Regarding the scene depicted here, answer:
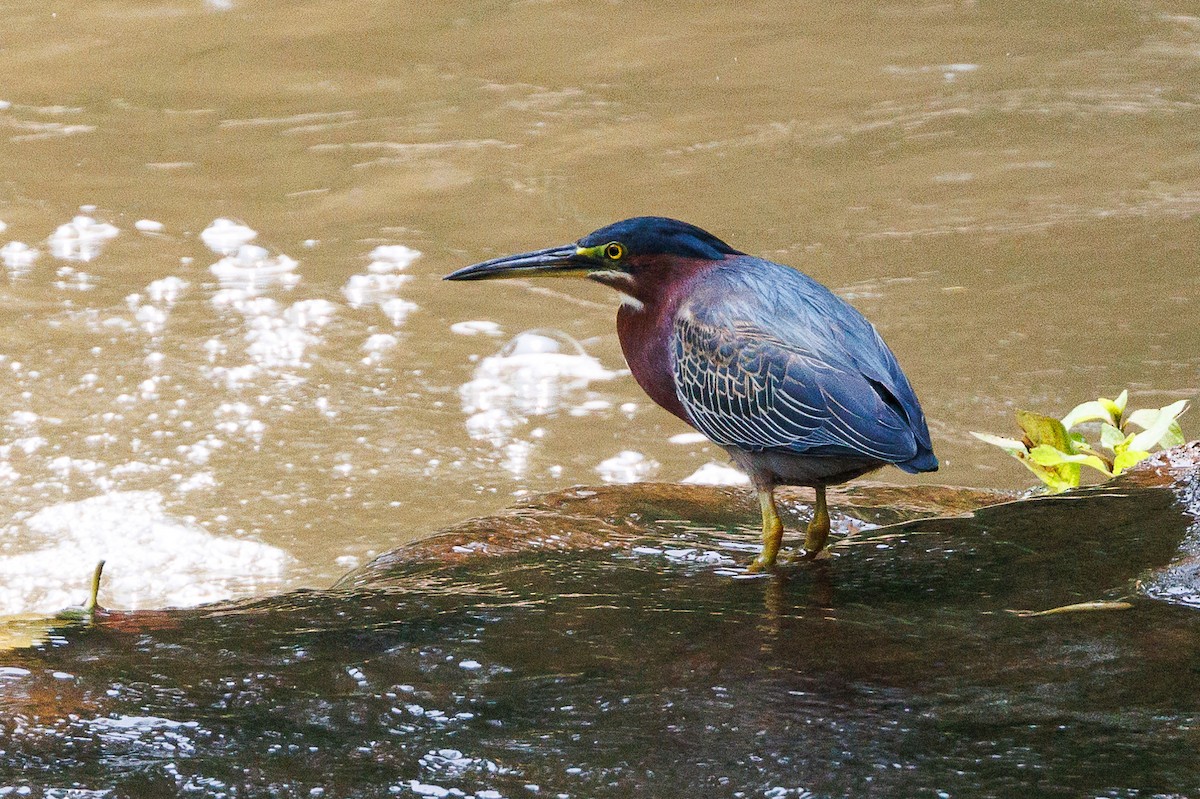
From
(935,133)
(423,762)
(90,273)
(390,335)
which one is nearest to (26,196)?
(90,273)

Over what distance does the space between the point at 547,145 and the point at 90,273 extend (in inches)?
129

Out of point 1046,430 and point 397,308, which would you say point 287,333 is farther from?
point 1046,430

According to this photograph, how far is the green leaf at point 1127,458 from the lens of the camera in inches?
170

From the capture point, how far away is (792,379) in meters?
3.52

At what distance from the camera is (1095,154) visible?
9.00m

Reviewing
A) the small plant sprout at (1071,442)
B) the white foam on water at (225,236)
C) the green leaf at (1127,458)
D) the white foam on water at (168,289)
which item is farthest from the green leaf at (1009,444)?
the white foam on water at (225,236)

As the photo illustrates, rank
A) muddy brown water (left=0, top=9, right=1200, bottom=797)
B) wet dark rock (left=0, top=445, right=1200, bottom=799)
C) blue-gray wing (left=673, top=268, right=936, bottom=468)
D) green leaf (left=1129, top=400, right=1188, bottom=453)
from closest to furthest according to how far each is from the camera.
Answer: wet dark rock (left=0, top=445, right=1200, bottom=799)
blue-gray wing (left=673, top=268, right=936, bottom=468)
green leaf (left=1129, top=400, right=1188, bottom=453)
muddy brown water (left=0, top=9, right=1200, bottom=797)

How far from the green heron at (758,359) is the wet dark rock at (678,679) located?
295mm

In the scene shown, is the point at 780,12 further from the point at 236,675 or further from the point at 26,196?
the point at 236,675

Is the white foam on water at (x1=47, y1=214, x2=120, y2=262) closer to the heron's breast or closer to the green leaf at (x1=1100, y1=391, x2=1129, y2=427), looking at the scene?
the heron's breast

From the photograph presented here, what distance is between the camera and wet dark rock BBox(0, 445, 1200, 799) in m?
2.26

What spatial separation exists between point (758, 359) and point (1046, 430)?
1.29 m

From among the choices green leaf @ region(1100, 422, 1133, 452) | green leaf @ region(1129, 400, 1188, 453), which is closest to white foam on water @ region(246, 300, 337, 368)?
green leaf @ region(1100, 422, 1133, 452)

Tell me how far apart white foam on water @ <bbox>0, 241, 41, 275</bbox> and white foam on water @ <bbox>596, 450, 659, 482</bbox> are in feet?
13.1
